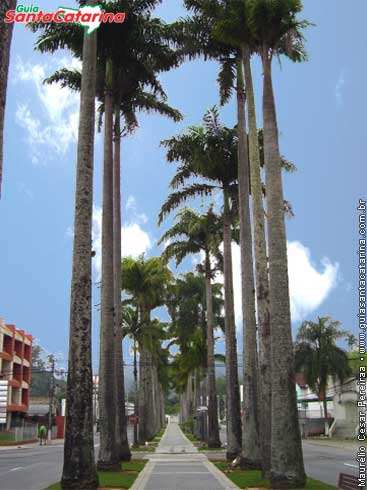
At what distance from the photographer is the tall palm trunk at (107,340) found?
1788 centimetres

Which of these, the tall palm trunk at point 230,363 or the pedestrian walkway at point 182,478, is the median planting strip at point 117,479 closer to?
the pedestrian walkway at point 182,478

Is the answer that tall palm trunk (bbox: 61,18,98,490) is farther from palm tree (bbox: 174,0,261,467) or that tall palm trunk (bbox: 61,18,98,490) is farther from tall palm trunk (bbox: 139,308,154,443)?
tall palm trunk (bbox: 139,308,154,443)

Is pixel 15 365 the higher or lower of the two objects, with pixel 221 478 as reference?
higher

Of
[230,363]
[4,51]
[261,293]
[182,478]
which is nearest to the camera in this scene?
[4,51]

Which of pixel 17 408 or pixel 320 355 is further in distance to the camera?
pixel 17 408

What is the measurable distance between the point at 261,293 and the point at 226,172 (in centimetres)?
977

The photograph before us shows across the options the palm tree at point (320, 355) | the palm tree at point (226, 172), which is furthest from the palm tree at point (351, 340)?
the palm tree at point (226, 172)

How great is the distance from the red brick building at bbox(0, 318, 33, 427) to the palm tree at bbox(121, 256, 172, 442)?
67.6 ft

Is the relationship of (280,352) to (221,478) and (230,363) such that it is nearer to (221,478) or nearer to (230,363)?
(221,478)

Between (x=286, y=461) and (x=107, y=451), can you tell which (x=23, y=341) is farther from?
(x=286, y=461)

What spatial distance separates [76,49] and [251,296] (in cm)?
1061

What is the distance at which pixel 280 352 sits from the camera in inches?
521

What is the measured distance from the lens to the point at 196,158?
2486 cm

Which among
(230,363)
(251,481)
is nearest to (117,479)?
(251,481)
